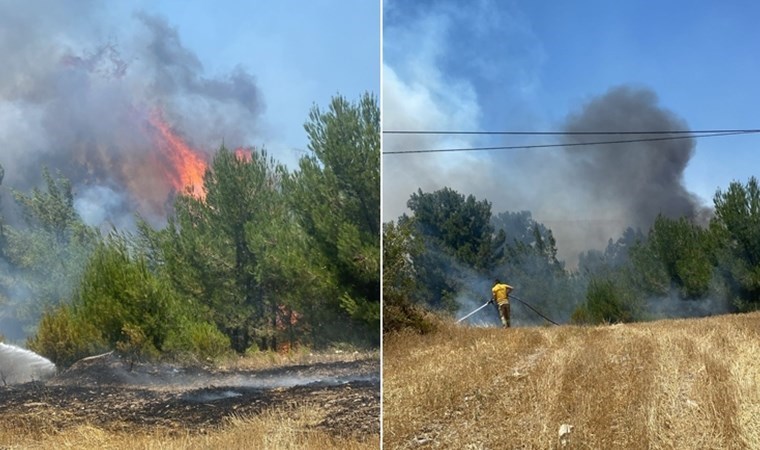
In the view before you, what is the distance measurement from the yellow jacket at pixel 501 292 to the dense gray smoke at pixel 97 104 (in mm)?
1699

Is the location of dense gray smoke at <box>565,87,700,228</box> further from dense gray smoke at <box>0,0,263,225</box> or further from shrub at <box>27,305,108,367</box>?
shrub at <box>27,305,108,367</box>

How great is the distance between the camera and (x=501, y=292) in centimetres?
430

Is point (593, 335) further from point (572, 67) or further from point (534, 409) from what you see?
point (572, 67)

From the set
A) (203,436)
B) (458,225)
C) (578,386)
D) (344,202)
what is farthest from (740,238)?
(203,436)

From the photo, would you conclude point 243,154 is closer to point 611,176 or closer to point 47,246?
point 47,246

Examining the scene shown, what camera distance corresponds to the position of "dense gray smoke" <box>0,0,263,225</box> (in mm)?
4168

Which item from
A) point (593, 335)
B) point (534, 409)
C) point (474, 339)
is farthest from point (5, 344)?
point (593, 335)

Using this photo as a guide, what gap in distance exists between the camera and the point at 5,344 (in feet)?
13.5

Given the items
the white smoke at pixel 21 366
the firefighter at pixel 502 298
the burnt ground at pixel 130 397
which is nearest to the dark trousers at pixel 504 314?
the firefighter at pixel 502 298

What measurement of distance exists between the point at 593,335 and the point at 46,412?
289cm

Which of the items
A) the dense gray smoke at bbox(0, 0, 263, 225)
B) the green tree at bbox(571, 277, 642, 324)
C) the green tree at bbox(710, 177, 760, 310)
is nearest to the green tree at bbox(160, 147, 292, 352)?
the dense gray smoke at bbox(0, 0, 263, 225)

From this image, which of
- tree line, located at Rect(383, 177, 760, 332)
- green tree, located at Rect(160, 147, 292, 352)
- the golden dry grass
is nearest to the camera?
the golden dry grass

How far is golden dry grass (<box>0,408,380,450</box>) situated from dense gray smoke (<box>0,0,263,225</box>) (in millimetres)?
1093

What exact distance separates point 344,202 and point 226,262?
705mm
